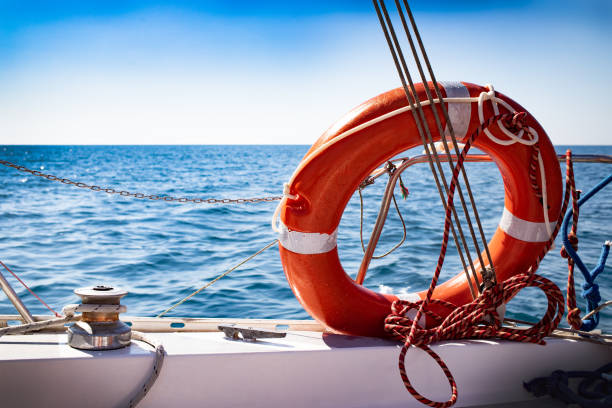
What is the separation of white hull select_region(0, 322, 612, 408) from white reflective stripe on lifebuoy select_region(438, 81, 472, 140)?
0.62m

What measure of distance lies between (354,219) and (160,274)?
3568 millimetres

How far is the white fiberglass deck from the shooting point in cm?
127

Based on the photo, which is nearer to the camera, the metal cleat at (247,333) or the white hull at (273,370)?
the white hull at (273,370)

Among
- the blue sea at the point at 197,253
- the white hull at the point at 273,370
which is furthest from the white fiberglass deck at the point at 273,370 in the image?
the blue sea at the point at 197,253

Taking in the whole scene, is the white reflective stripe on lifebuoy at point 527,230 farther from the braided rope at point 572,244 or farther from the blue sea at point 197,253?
the blue sea at point 197,253

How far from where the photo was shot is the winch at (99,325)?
1.33m

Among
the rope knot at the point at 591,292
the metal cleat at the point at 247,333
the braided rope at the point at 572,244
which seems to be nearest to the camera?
the metal cleat at the point at 247,333

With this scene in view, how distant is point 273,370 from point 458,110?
90 cm

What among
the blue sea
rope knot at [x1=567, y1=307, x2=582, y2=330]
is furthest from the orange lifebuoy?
the blue sea

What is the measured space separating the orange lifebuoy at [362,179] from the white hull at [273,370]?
0.39ft

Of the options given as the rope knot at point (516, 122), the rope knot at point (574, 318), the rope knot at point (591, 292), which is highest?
the rope knot at point (516, 122)

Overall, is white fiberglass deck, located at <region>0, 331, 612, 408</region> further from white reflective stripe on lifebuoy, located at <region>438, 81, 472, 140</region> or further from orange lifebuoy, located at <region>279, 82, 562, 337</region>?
white reflective stripe on lifebuoy, located at <region>438, 81, 472, 140</region>

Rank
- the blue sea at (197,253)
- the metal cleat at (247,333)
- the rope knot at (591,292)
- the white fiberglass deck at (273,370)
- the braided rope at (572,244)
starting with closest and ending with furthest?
the white fiberglass deck at (273,370)
the metal cleat at (247,333)
the braided rope at (572,244)
the rope knot at (591,292)
the blue sea at (197,253)

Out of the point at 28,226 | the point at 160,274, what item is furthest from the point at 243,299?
the point at 28,226
